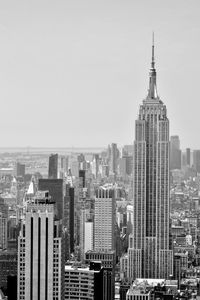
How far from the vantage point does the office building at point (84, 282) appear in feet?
20.8

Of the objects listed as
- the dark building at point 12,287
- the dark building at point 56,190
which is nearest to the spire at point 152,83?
the dark building at point 56,190

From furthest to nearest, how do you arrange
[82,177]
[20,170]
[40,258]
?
[82,177] < [20,170] < [40,258]

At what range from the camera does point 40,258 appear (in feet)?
19.9

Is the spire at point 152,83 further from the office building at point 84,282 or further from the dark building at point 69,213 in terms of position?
→ the office building at point 84,282

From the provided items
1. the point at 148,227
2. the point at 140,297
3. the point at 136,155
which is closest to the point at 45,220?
the point at 140,297

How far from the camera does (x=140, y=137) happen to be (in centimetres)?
997

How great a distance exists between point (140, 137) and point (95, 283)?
11.4 ft

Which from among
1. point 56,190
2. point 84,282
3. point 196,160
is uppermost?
point 196,160

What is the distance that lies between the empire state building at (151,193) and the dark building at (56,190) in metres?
1.68

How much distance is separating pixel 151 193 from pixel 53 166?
11.4 ft

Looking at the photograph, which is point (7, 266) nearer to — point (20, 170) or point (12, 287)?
point (12, 287)

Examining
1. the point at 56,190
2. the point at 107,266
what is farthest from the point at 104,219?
the point at 56,190

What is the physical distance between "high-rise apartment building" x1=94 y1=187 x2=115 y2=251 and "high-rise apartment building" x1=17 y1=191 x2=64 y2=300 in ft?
7.04

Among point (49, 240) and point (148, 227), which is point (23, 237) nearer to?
point (49, 240)
